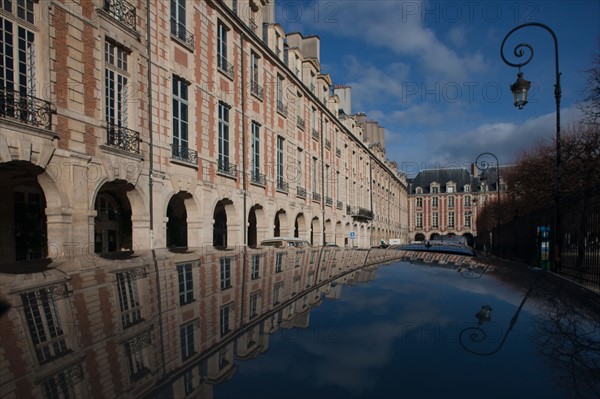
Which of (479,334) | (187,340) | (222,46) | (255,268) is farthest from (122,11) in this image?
(479,334)

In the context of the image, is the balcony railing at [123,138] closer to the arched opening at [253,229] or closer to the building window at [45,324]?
the arched opening at [253,229]

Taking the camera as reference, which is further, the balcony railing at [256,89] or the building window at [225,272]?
the balcony railing at [256,89]

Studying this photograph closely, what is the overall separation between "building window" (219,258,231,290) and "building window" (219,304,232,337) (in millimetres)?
399

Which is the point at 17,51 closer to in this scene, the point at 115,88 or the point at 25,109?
the point at 25,109

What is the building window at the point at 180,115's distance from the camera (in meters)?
14.2

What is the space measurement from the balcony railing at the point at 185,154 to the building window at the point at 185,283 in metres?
11.9

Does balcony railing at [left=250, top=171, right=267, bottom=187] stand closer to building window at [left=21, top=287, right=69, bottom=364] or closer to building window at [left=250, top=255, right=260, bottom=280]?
building window at [left=250, top=255, right=260, bottom=280]

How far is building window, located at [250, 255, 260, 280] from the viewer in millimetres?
2502

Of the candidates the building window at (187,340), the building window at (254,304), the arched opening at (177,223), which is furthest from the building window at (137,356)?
the arched opening at (177,223)

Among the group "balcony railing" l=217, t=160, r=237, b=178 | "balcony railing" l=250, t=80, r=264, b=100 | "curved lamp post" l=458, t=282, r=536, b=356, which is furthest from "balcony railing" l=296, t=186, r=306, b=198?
"curved lamp post" l=458, t=282, r=536, b=356

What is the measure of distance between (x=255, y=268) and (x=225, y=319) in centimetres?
123

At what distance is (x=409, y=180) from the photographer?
8494cm

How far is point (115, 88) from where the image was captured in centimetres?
1192

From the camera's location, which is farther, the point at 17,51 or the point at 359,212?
the point at 359,212
